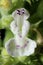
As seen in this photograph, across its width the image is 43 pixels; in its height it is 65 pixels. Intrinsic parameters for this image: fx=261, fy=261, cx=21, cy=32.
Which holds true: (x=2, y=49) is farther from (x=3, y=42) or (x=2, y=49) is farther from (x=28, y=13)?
(x=28, y=13)

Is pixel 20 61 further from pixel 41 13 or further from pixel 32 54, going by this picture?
pixel 41 13

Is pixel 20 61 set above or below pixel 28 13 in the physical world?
below

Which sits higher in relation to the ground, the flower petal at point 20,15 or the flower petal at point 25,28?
the flower petal at point 20,15

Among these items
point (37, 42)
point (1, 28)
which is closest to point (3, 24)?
point (1, 28)
